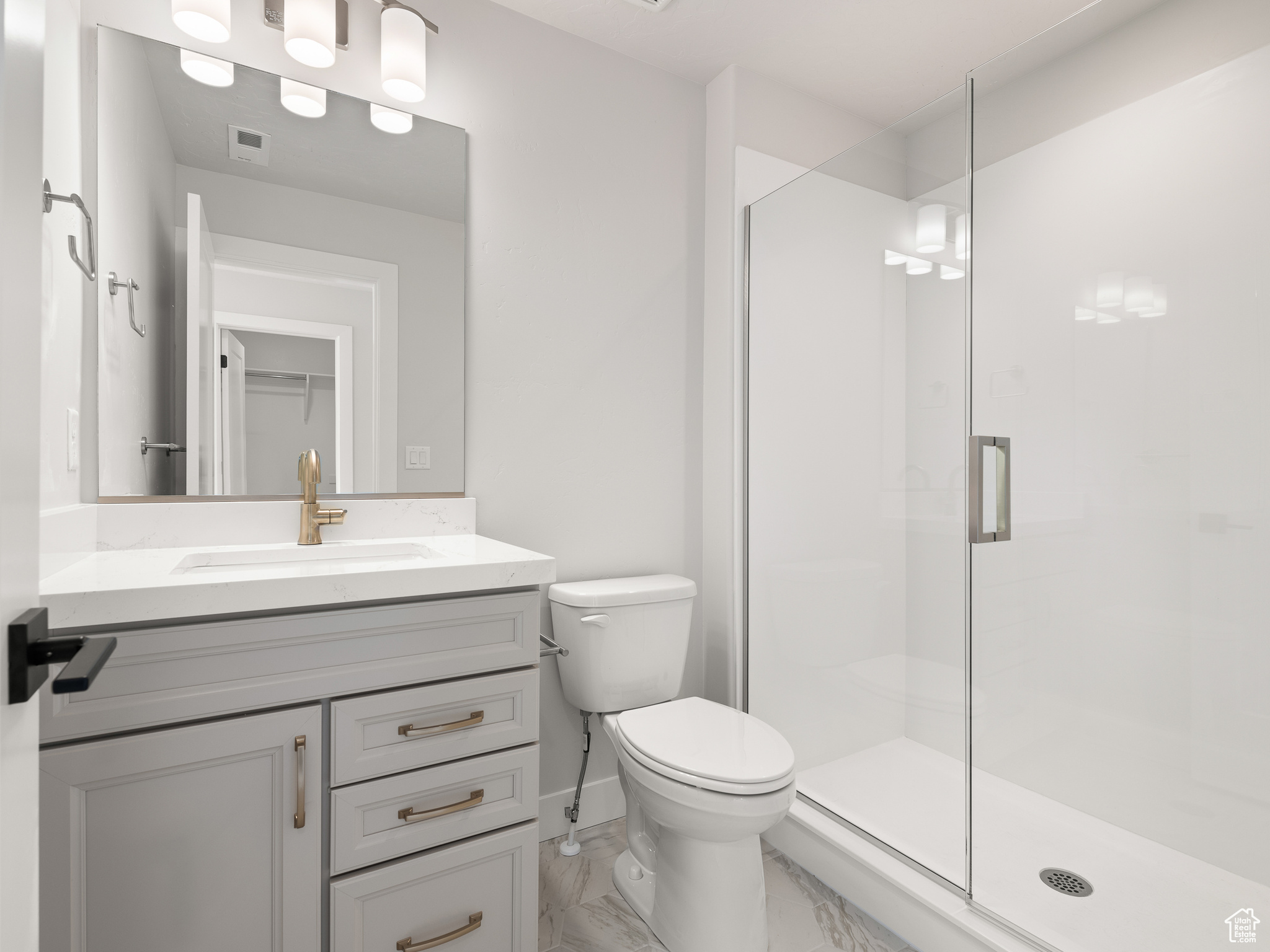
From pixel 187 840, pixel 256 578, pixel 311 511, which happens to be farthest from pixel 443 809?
pixel 311 511

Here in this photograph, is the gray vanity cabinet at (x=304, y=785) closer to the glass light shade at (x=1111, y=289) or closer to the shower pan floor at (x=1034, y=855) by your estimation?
the shower pan floor at (x=1034, y=855)

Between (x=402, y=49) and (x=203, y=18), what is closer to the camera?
(x=203, y=18)

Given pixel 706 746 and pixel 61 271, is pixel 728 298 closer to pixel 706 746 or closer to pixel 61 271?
pixel 706 746

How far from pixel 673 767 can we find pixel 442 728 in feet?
1.65

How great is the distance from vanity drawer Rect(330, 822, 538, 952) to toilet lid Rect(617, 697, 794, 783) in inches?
12.9

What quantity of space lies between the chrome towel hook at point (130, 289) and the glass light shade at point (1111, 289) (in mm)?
2189

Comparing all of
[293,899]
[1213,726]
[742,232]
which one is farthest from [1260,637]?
[293,899]

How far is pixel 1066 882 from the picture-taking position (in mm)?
1507

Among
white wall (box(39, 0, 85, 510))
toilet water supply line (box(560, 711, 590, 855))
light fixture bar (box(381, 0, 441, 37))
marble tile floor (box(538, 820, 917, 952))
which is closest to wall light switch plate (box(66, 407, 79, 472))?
white wall (box(39, 0, 85, 510))

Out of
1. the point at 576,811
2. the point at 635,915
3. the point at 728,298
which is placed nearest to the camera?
the point at 635,915

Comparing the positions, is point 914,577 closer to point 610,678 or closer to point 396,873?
point 610,678

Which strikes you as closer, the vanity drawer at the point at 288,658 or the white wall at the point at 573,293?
the vanity drawer at the point at 288,658

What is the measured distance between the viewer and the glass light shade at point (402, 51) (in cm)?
160

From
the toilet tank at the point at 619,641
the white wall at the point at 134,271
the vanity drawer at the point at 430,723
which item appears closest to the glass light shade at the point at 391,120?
the white wall at the point at 134,271
